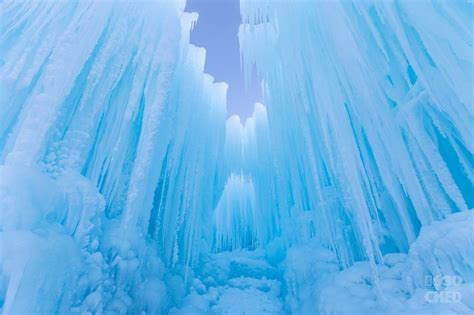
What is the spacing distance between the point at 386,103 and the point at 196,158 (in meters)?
5.74

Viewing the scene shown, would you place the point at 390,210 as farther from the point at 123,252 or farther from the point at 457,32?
the point at 123,252

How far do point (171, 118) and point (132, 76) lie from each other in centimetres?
159

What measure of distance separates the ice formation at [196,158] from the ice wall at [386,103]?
0.03 meters

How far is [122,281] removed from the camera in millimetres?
5000

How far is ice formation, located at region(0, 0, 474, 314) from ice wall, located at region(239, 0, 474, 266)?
31 millimetres

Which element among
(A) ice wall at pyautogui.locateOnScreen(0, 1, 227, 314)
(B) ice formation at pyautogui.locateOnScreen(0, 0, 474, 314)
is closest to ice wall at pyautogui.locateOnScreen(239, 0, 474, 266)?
(B) ice formation at pyautogui.locateOnScreen(0, 0, 474, 314)

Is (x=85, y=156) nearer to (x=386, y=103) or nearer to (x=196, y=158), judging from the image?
(x=196, y=158)

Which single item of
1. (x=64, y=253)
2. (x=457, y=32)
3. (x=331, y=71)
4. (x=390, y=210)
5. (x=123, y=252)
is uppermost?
(x=331, y=71)

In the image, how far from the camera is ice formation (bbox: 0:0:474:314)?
3910mm

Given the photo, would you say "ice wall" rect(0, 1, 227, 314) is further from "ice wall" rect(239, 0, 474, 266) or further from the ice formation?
"ice wall" rect(239, 0, 474, 266)

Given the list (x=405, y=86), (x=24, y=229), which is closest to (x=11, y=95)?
(x=24, y=229)

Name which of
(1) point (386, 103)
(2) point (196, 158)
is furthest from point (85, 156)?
(1) point (386, 103)

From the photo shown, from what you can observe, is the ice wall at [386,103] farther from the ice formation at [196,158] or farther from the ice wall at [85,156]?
the ice wall at [85,156]

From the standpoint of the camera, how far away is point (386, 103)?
18.2ft
